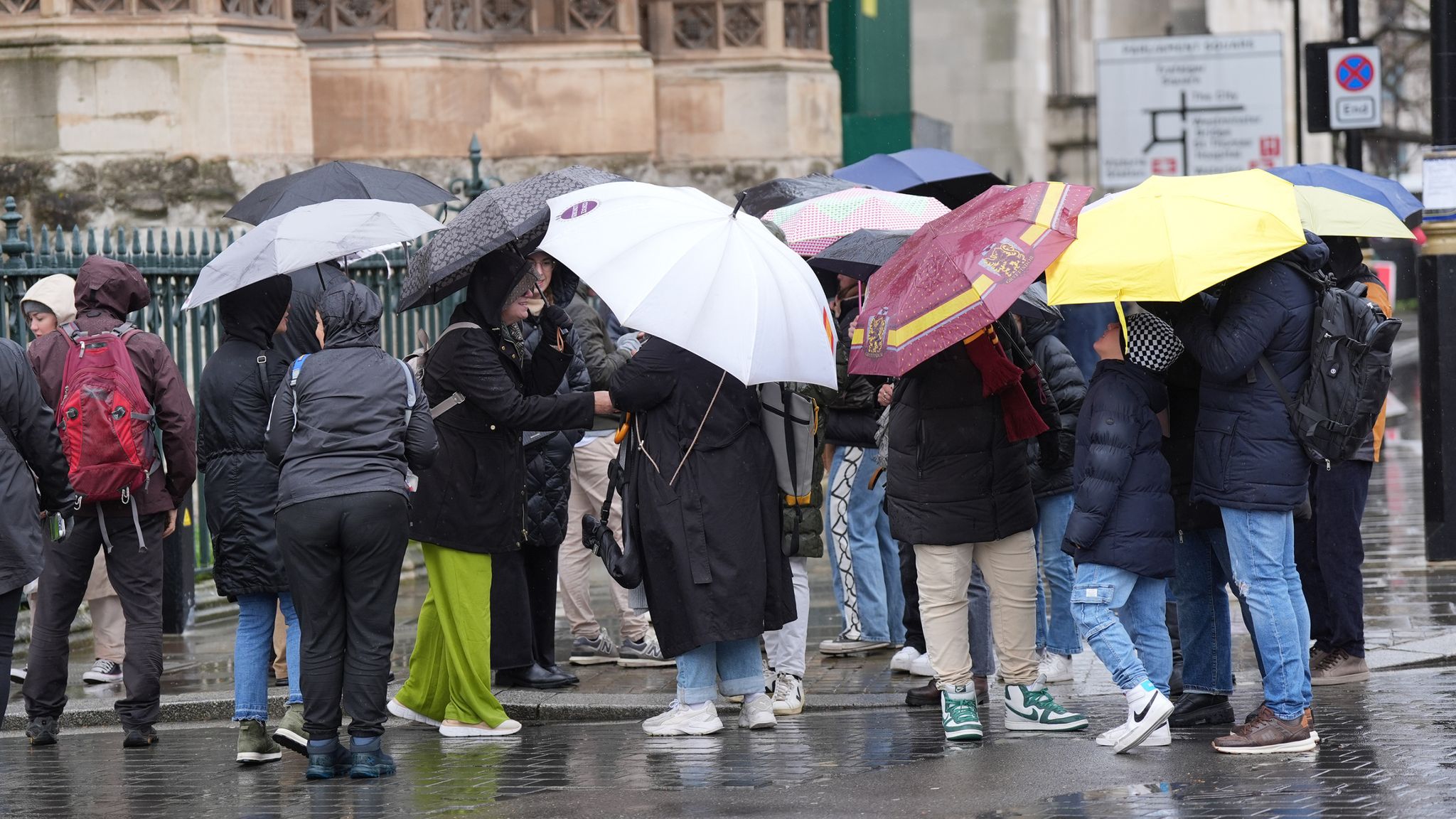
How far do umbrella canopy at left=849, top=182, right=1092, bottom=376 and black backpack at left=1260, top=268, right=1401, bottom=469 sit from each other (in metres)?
0.90

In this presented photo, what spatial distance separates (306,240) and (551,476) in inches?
66.7

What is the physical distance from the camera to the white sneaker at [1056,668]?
29.7 feet

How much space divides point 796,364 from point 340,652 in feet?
6.40

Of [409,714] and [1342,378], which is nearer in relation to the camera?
[1342,378]

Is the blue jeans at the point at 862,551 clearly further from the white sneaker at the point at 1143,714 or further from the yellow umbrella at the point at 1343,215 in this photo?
the white sneaker at the point at 1143,714

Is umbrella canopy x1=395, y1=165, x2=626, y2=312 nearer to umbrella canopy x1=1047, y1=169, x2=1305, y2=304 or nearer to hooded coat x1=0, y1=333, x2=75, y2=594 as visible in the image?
hooded coat x1=0, y1=333, x2=75, y2=594

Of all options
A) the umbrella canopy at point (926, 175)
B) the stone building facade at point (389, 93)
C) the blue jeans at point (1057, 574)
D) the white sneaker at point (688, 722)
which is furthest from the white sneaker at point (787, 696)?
the stone building facade at point (389, 93)

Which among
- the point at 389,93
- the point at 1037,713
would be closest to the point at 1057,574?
the point at 1037,713

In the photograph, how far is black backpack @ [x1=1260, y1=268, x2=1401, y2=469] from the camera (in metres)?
7.00

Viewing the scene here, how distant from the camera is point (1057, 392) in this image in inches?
335

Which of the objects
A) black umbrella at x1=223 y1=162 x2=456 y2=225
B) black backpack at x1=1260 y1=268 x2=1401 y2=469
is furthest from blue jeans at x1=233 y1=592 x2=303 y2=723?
black backpack at x1=1260 y1=268 x2=1401 y2=469

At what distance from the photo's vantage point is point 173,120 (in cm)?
1446

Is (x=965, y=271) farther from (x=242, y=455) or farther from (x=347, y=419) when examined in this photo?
(x=242, y=455)

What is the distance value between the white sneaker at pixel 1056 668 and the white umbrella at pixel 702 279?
6.90 feet
